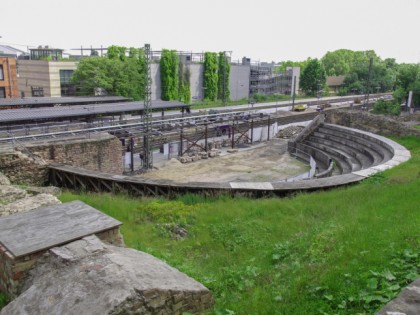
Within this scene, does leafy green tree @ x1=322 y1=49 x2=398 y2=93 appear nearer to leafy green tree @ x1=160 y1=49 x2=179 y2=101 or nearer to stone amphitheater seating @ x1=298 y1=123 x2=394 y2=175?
leafy green tree @ x1=160 y1=49 x2=179 y2=101

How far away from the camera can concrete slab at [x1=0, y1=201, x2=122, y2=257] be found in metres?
5.37

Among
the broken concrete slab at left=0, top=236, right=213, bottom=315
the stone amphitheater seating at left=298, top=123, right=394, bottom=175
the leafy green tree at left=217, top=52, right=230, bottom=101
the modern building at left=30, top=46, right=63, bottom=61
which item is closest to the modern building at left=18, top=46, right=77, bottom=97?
the modern building at left=30, top=46, right=63, bottom=61

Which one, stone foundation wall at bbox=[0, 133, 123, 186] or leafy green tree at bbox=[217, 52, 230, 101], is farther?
leafy green tree at bbox=[217, 52, 230, 101]

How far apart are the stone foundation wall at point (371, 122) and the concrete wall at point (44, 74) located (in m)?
37.2

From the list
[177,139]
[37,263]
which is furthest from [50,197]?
[177,139]

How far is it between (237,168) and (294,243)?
752 inches

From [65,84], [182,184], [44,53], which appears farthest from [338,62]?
[182,184]

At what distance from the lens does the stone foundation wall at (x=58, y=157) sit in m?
15.0

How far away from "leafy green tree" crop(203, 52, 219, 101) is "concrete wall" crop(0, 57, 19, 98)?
28.9 metres

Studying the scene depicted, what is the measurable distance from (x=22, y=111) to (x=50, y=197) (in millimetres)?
18149

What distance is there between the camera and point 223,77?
64.5 meters

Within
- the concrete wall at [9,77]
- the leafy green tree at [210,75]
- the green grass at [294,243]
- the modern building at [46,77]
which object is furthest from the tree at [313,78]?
the green grass at [294,243]

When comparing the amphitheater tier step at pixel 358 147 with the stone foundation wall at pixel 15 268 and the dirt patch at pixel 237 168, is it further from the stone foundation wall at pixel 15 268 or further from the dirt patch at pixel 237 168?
the stone foundation wall at pixel 15 268

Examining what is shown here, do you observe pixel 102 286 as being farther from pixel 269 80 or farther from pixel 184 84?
pixel 269 80
